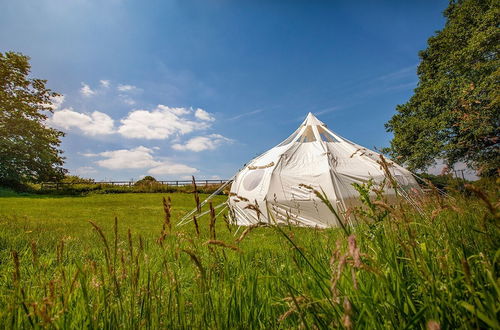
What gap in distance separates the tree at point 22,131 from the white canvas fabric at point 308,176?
30.5 meters

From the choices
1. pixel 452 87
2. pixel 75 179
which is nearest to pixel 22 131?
pixel 75 179

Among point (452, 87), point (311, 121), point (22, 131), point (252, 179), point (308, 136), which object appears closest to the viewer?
point (252, 179)

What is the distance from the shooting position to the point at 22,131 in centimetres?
2970

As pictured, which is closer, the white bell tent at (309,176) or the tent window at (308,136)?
the white bell tent at (309,176)

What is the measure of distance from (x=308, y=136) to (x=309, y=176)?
3708 millimetres

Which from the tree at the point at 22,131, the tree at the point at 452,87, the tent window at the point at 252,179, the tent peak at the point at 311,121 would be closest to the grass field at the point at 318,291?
the tent window at the point at 252,179

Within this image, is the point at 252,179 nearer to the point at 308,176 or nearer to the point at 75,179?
the point at 308,176

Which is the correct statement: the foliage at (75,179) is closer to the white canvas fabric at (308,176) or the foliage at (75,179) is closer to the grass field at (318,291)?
the white canvas fabric at (308,176)

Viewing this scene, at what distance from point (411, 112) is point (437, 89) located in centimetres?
335

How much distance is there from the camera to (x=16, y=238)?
15.5 ft

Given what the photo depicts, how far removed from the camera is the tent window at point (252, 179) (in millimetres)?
11656

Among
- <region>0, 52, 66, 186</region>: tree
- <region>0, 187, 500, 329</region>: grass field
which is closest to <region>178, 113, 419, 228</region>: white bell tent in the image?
<region>0, 187, 500, 329</region>: grass field

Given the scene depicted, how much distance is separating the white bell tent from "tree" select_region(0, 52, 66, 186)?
3040 cm

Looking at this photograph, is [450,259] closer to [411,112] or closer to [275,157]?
[275,157]
